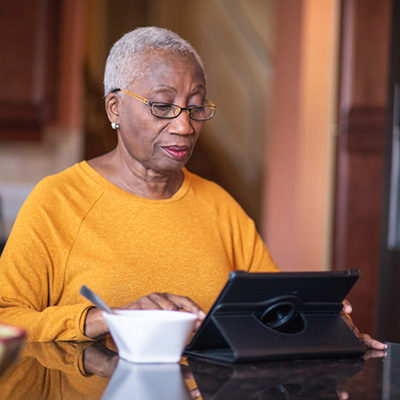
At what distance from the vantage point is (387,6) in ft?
11.0

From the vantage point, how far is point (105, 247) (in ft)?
5.29

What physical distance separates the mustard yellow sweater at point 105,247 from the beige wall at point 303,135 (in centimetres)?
175

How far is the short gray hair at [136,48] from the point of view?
1678mm

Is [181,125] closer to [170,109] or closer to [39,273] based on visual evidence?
[170,109]

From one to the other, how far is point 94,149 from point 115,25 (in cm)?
125

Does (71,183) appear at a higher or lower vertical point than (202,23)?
lower

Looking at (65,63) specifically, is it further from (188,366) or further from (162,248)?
(188,366)

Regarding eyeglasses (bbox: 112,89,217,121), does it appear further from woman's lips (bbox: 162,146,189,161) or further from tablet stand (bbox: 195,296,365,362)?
tablet stand (bbox: 195,296,365,362)

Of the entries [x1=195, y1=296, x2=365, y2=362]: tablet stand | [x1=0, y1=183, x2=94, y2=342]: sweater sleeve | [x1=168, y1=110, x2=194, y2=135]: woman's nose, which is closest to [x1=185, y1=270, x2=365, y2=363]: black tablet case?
[x1=195, y1=296, x2=365, y2=362]: tablet stand

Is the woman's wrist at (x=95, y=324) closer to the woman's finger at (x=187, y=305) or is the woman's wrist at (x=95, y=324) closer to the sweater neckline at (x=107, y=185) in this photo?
the woman's finger at (x=187, y=305)

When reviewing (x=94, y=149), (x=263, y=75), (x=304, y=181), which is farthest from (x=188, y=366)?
(x=263, y=75)

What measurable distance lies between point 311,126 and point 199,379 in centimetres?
278

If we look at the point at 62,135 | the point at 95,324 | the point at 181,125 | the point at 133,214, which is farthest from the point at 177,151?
the point at 62,135

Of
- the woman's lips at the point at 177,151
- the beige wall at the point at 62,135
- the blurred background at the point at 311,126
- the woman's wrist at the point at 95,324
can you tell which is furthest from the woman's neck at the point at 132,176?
the beige wall at the point at 62,135
